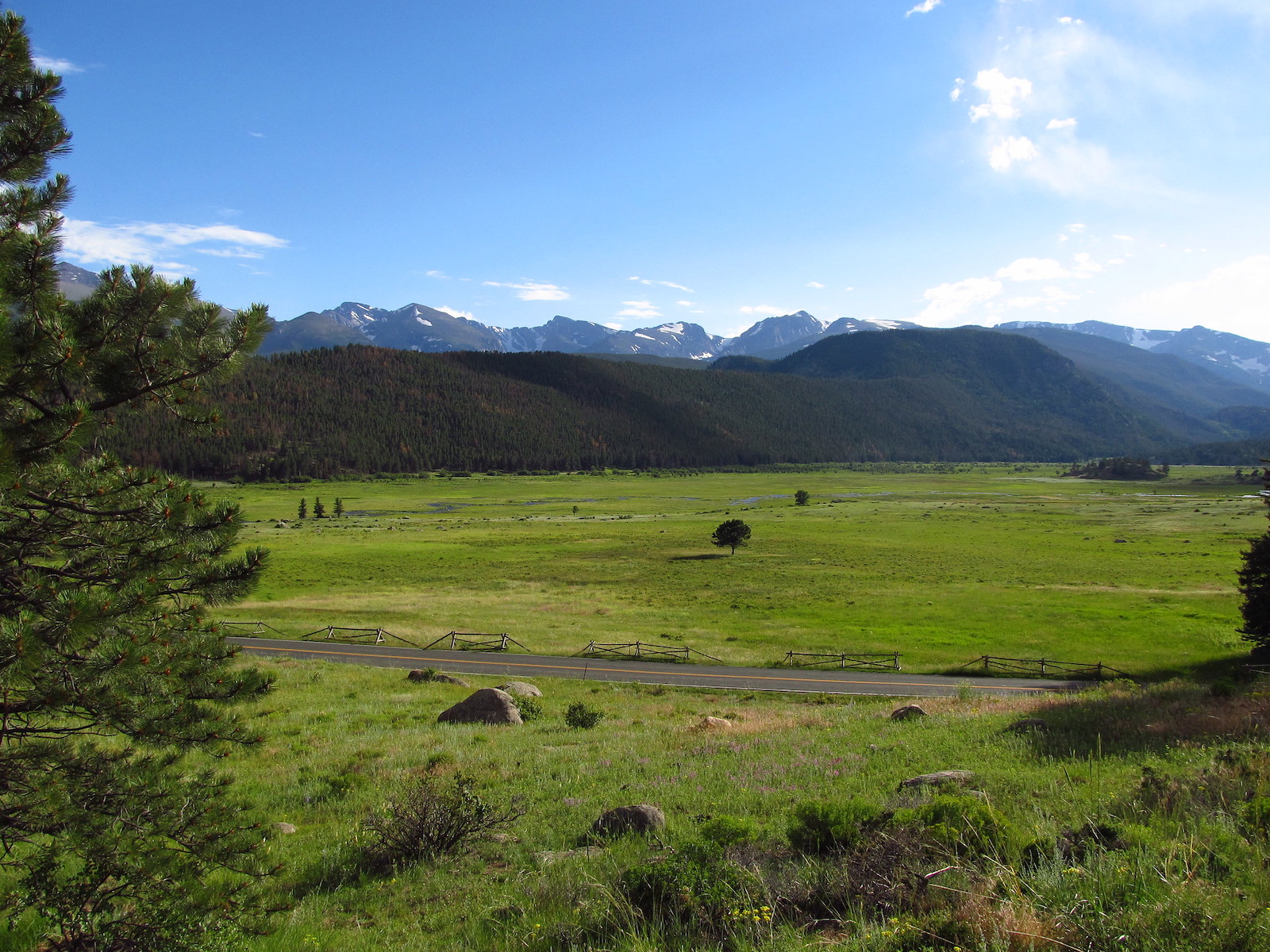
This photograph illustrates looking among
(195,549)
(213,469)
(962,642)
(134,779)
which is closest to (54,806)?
(134,779)

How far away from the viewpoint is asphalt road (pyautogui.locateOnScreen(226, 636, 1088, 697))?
93.5 feet

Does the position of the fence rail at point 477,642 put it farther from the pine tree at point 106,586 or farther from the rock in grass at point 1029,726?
the pine tree at point 106,586

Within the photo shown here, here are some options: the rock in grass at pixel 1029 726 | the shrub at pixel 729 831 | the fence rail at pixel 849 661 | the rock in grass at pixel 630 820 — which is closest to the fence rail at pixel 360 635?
the fence rail at pixel 849 661

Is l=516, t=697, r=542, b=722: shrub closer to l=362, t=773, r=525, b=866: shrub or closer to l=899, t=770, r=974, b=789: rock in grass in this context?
l=362, t=773, r=525, b=866: shrub

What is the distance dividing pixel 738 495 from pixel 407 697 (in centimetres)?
15605

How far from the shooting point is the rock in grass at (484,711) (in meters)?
18.9

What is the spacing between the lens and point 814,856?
715 centimetres

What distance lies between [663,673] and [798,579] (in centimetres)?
3281

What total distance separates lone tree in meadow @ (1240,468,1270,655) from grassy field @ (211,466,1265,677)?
379cm

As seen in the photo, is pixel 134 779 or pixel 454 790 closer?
pixel 134 779

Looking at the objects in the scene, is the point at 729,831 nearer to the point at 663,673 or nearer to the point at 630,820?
the point at 630,820

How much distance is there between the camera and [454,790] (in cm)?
994

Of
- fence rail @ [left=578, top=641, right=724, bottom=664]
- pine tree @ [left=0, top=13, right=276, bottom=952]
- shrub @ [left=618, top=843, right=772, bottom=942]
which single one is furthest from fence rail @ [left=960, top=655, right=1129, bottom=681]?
pine tree @ [left=0, top=13, right=276, bottom=952]

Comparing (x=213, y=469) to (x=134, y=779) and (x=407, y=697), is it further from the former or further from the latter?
(x=134, y=779)
